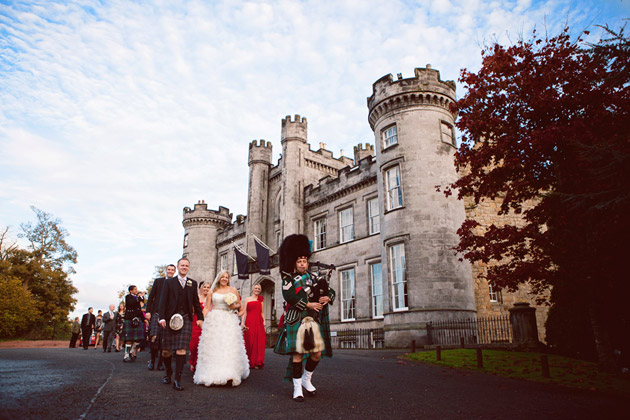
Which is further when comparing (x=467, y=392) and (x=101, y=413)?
(x=467, y=392)

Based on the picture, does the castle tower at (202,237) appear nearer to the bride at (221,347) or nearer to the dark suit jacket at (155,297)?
the dark suit jacket at (155,297)

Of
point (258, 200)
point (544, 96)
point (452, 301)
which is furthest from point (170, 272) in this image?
point (258, 200)

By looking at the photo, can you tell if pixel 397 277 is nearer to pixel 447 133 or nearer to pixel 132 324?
pixel 447 133

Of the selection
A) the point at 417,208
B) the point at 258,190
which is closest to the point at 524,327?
the point at 417,208

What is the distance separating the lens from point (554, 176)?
32.3 feet

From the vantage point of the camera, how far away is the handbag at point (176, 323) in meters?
6.37

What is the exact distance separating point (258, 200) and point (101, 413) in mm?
27652

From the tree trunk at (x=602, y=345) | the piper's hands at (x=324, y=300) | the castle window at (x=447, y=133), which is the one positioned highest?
the castle window at (x=447, y=133)

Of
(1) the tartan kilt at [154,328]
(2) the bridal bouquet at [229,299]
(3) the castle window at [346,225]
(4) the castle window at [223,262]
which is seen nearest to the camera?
(2) the bridal bouquet at [229,299]

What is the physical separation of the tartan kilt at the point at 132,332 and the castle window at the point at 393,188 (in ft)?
39.7

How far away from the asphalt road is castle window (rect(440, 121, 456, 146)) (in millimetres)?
13736

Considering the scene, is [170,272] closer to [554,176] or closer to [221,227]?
[554,176]

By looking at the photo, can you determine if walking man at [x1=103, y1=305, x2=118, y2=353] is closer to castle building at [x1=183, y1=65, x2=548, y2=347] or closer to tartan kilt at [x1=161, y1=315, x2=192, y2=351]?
castle building at [x1=183, y1=65, x2=548, y2=347]

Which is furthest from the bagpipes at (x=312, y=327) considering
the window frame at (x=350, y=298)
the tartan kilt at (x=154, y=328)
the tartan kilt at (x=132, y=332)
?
the window frame at (x=350, y=298)
